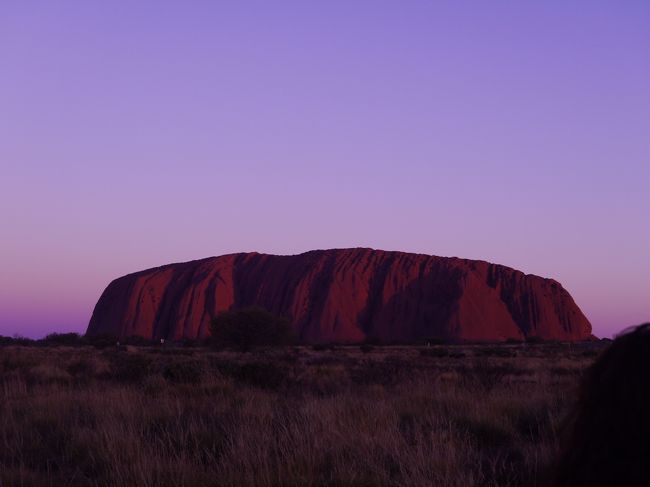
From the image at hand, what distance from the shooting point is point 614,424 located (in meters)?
1.64

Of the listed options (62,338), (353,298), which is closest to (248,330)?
(62,338)

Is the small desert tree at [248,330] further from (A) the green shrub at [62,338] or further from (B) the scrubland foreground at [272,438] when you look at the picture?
(B) the scrubland foreground at [272,438]

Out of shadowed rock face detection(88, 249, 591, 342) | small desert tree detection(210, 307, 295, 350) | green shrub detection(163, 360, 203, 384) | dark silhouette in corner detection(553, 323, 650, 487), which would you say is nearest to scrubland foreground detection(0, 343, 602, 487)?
green shrub detection(163, 360, 203, 384)

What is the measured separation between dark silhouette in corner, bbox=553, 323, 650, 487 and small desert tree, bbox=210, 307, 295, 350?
144 ft

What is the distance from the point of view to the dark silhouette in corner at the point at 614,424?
160 cm

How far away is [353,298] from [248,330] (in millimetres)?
36432

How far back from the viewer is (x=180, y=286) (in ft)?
289

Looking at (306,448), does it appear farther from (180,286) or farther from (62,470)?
(180,286)

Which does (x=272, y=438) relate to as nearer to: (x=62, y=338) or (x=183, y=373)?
(x=183, y=373)

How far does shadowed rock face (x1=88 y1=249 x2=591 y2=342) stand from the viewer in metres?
76.9

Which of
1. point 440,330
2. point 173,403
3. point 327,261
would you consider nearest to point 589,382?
point 173,403

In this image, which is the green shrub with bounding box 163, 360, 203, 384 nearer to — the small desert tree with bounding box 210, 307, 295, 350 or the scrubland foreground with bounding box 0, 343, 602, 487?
the scrubland foreground with bounding box 0, 343, 602, 487

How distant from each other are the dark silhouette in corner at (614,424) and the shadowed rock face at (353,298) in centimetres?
7222

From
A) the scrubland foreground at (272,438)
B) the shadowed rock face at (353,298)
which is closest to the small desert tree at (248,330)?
the shadowed rock face at (353,298)
